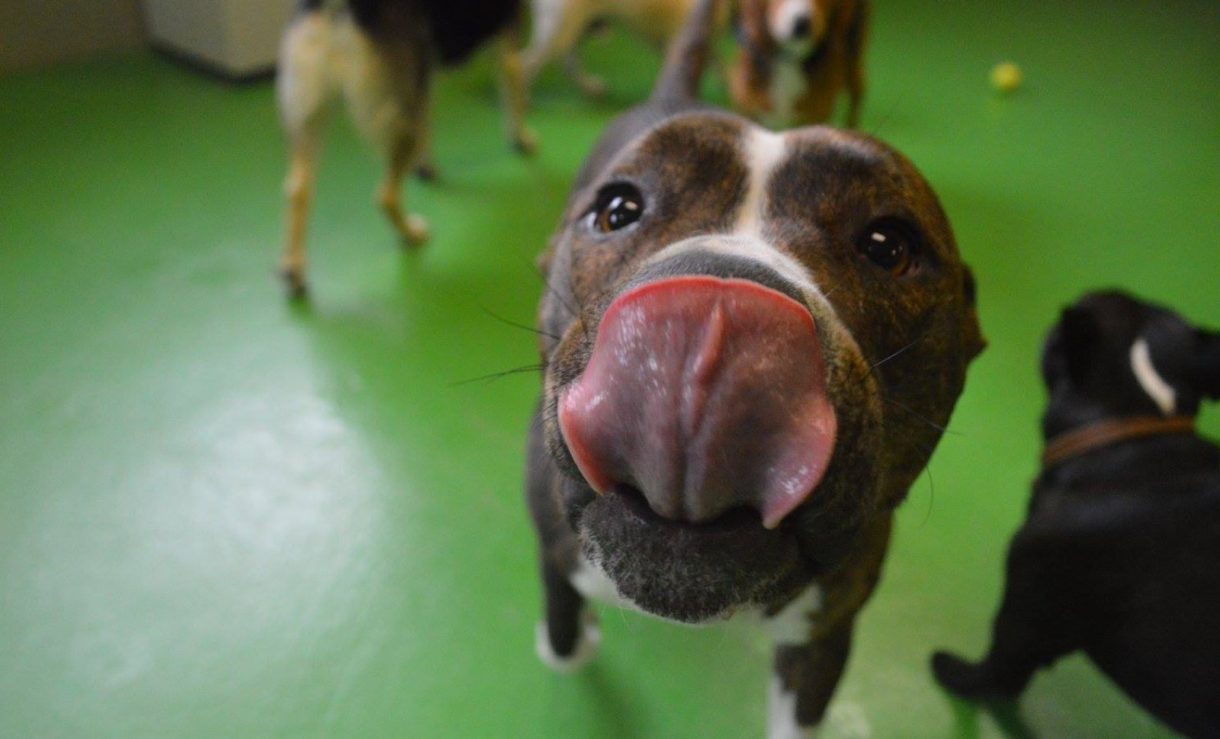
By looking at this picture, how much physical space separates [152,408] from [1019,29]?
522 cm

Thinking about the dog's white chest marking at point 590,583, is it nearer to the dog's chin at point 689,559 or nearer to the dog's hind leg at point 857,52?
the dog's chin at point 689,559

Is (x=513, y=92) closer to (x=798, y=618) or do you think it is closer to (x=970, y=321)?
(x=970, y=321)

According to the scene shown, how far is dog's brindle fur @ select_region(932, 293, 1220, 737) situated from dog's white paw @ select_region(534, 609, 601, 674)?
71cm

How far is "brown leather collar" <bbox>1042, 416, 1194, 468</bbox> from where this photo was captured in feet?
5.16

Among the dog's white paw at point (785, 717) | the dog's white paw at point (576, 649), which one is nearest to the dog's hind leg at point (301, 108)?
the dog's white paw at point (576, 649)

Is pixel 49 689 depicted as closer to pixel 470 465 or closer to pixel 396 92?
pixel 470 465

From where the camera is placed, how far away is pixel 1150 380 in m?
1.63

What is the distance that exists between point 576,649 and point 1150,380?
1.24m

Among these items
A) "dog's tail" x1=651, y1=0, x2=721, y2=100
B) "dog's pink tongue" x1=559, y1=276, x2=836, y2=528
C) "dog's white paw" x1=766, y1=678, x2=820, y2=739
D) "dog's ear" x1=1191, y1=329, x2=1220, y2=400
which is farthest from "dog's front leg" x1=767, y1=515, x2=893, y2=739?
"dog's tail" x1=651, y1=0, x2=721, y2=100

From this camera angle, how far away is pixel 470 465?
2.17 metres

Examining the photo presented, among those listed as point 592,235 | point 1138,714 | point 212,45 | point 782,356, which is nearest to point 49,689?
point 592,235

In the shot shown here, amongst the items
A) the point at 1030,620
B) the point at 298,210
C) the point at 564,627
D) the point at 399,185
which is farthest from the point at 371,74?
the point at 1030,620

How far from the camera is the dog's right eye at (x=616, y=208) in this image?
Result: 3.58 feet

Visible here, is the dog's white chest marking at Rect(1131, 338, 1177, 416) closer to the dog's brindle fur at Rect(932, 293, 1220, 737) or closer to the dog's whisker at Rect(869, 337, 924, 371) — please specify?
the dog's brindle fur at Rect(932, 293, 1220, 737)
